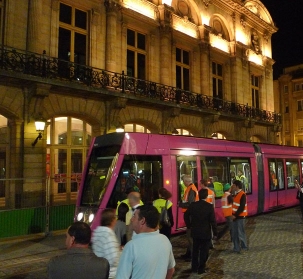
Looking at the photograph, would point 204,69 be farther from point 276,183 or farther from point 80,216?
point 80,216

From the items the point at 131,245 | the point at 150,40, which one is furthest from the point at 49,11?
the point at 131,245

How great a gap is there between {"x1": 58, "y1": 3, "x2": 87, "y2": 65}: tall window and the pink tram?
301 inches

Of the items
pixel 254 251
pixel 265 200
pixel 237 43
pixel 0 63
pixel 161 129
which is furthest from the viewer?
pixel 237 43

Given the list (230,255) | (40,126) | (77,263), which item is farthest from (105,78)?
(77,263)

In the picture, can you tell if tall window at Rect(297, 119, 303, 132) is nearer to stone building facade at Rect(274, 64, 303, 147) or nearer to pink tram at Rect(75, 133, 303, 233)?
stone building facade at Rect(274, 64, 303, 147)

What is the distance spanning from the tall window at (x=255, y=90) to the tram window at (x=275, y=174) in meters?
12.5

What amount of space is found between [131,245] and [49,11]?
14.6m

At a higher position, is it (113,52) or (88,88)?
(113,52)

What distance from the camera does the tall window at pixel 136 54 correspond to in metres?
19.1

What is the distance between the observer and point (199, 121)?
21422 millimetres

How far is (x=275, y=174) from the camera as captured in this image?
15586 mm

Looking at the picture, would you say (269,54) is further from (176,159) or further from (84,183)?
(84,183)

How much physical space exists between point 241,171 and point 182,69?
10.0m

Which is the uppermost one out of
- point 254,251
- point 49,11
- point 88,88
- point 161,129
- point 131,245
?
point 49,11
